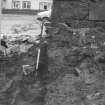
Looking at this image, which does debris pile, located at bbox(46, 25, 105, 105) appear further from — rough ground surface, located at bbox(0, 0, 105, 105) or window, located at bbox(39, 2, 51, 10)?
window, located at bbox(39, 2, 51, 10)

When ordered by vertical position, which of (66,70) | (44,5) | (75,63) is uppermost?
(44,5)

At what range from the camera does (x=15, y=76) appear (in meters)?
8.84

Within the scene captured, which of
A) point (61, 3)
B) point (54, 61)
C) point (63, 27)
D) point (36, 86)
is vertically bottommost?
point (36, 86)

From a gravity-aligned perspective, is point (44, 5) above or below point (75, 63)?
above

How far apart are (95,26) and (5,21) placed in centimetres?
836

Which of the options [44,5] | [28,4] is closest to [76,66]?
[44,5]

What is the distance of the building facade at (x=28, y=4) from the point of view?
76.5ft

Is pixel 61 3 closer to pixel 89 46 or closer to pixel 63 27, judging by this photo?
pixel 63 27

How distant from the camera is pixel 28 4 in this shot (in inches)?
945

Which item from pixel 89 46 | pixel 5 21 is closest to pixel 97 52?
pixel 89 46

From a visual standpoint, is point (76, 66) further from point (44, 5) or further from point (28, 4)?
point (28, 4)

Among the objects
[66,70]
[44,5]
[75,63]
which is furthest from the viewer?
[44,5]

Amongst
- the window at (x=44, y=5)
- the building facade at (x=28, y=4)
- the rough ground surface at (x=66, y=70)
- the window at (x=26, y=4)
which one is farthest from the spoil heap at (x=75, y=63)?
the window at (x=26, y=4)

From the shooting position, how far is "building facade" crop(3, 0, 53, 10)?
76.5ft
